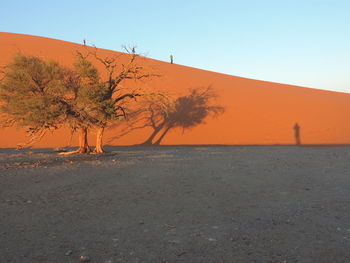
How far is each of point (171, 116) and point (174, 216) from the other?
19.5 m

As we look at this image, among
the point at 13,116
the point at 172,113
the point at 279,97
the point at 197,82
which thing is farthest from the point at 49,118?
the point at 279,97

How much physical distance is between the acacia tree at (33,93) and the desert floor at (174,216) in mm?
3525

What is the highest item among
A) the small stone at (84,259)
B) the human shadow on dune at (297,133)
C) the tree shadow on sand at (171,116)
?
the tree shadow on sand at (171,116)

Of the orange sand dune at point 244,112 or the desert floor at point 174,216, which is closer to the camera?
the desert floor at point 174,216

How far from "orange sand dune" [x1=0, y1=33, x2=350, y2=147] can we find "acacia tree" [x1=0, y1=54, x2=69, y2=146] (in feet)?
21.8

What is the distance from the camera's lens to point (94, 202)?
5.89 m

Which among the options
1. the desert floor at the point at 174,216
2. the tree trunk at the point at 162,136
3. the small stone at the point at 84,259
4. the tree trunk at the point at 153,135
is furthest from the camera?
the tree trunk at the point at 162,136

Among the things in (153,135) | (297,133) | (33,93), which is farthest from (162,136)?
(297,133)

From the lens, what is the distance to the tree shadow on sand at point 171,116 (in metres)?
22.6

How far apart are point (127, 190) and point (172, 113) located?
17891mm

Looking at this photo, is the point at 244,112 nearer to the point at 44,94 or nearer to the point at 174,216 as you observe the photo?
the point at 44,94

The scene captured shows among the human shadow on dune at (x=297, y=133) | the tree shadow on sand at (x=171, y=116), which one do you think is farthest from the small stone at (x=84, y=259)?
the human shadow on dune at (x=297, y=133)

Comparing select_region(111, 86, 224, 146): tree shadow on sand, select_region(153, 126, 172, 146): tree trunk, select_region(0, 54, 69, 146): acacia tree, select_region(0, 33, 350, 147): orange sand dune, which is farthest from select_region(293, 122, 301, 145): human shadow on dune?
select_region(0, 54, 69, 146): acacia tree

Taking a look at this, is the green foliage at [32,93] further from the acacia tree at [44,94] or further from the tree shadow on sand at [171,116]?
the tree shadow on sand at [171,116]
